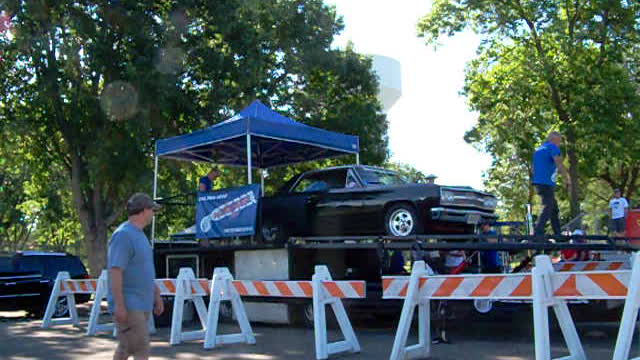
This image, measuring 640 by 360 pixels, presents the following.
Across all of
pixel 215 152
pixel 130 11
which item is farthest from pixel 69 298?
pixel 130 11

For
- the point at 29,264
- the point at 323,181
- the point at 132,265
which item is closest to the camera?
the point at 132,265

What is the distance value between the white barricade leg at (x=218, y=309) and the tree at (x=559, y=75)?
17.1 metres

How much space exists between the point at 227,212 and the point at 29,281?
7164 millimetres

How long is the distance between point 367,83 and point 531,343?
19.8 metres

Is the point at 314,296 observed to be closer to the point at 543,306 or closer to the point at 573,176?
the point at 543,306

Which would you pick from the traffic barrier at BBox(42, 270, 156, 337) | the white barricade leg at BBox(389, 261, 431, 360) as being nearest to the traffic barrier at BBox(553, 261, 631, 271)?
the white barricade leg at BBox(389, 261, 431, 360)

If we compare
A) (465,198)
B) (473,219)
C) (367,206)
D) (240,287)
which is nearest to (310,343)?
(240,287)

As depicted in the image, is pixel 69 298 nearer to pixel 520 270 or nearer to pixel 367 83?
pixel 520 270

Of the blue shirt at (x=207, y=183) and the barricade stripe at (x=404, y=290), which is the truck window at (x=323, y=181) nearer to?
the blue shirt at (x=207, y=183)

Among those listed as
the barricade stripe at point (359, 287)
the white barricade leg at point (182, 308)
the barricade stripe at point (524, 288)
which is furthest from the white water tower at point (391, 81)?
the barricade stripe at point (524, 288)

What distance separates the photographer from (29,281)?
56.2 feet

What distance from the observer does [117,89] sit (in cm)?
2139

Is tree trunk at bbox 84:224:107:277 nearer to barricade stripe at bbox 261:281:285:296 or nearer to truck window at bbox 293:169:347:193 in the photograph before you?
truck window at bbox 293:169:347:193

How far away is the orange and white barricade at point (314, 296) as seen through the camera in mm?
8695
